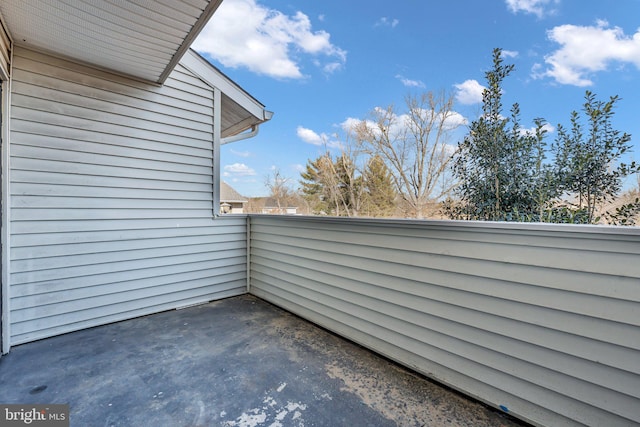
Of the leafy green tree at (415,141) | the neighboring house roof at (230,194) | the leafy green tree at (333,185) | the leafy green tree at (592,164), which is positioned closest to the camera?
the leafy green tree at (592,164)

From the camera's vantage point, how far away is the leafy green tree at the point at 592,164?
212 cm

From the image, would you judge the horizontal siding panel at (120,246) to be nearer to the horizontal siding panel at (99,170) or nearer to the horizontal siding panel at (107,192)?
the horizontal siding panel at (107,192)

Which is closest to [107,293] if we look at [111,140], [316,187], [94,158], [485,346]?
[94,158]

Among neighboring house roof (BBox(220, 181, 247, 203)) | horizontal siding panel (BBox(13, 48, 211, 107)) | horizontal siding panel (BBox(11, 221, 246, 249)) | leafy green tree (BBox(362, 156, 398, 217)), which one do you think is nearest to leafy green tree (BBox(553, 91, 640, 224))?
horizontal siding panel (BBox(11, 221, 246, 249))

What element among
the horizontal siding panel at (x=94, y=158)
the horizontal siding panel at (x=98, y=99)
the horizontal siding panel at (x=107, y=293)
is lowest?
the horizontal siding panel at (x=107, y=293)

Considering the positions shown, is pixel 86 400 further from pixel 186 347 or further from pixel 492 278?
pixel 492 278

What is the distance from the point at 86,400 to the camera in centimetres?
179

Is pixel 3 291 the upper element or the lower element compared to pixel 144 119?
lower

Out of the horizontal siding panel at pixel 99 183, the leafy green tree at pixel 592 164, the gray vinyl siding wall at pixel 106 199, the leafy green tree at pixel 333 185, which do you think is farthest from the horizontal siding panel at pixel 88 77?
the leafy green tree at pixel 333 185

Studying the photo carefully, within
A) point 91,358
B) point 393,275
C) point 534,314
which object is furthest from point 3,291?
point 534,314

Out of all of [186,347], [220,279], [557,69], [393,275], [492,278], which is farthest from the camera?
[220,279]

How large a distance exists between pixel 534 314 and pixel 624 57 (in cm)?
266

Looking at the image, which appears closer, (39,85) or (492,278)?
(492,278)

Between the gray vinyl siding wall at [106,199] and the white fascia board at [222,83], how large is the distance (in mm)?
121
